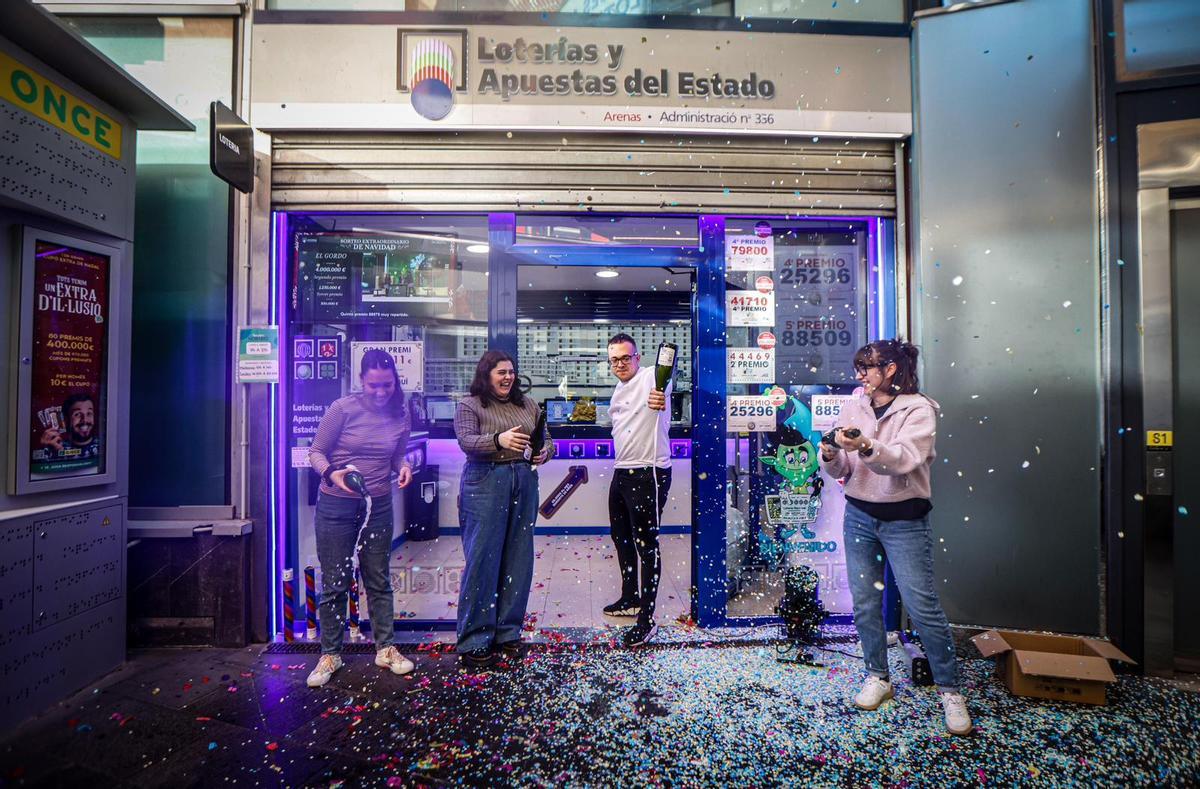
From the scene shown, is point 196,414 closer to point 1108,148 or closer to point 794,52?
point 794,52

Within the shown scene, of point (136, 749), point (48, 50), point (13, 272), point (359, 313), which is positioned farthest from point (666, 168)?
point (136, 749)

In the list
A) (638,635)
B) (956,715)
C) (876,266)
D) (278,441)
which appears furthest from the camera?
(876,266)

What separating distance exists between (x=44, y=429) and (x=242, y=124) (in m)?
2.18

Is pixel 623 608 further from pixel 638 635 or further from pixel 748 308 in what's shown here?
pixel 748 308

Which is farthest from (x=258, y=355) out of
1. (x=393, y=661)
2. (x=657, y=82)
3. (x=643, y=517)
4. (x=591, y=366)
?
(x=591, y=366)

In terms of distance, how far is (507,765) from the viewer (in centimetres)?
221

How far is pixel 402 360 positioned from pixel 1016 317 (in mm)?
4136

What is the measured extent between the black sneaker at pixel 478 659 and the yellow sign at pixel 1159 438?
4162 mm

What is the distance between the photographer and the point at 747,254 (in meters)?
3.72

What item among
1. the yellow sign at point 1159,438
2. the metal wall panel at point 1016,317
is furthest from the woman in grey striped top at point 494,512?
the yellow sign at point 1159,438

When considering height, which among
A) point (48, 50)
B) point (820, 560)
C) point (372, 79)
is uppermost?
point (372, 79)

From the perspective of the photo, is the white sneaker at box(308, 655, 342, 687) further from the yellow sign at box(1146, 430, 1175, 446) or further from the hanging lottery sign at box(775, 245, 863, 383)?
the yellow sign at box(1146, 430, 1175, 446)

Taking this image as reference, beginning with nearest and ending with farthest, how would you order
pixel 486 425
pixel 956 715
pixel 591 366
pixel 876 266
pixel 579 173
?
pixel 956 715 < pixel 486 425 < pixel 579 173 < pixel 876 266 < pixel 591 366

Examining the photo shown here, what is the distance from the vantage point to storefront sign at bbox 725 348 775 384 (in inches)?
145
